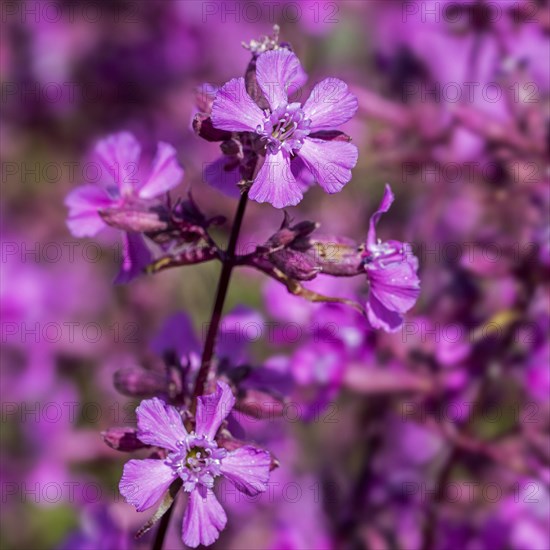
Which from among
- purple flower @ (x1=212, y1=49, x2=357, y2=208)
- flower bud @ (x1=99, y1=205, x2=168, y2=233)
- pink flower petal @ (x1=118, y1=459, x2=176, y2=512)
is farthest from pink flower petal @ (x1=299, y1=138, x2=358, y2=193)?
pink flower petal @ (x1=118, y1=459, x2=176, y2=512)

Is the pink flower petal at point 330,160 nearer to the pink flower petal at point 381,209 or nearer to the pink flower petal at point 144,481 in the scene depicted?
the pink flower petal at point 381,209

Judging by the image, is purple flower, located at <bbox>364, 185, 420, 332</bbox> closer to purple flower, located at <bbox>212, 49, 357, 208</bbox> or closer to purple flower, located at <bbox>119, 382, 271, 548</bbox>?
purple flower, located at <bbox>212, 49, 357, 208</bbox>

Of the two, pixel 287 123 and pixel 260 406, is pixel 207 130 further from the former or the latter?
pixel 260 406

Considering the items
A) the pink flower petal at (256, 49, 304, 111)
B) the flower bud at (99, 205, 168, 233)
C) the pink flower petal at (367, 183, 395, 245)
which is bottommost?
the flower bud at (99, 205, 168, 233)

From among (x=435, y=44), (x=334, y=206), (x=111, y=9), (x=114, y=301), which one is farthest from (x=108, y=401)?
(x=111, y=9)

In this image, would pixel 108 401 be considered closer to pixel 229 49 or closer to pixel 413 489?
pixel 413 489

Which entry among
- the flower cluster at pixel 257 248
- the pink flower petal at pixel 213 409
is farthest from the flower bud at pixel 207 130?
the pink flower petal at pixel 213 409
